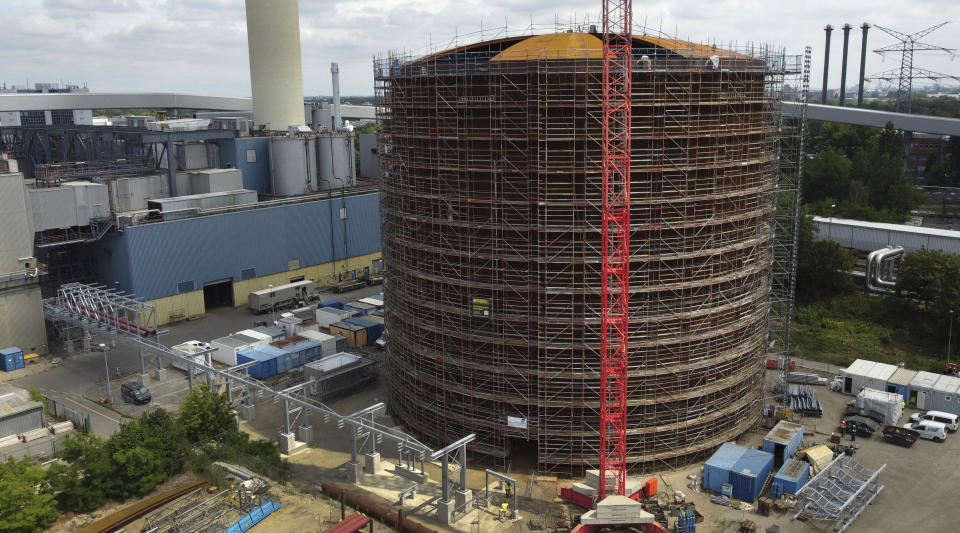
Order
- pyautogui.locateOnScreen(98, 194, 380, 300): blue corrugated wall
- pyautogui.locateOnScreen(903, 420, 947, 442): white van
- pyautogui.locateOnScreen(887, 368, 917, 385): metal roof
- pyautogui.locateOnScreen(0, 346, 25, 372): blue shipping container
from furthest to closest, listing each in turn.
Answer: pyautogui.locateOnScreen(98, 194, 380, 300): blue corrugated wall
pyautogui.locateOnScreen(0, 346, 25, 372): blue shipping container
pyautogui.locateOnScreen(887, 368, 917, 385): metal roof
pyautogui.locateOnScreen(903, 420, 947, 442): white van

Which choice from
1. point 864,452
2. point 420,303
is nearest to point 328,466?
point 420,303

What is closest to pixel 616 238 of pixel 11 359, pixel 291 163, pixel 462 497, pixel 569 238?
pixel 569 238

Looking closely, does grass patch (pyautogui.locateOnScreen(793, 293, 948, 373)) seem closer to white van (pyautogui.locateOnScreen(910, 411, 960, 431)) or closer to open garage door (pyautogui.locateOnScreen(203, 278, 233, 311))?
white van (pyautogui.locateOnScreen(910, 411, 960, 431))

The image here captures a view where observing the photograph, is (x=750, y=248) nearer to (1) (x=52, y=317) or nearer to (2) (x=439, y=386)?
(2) (x=439, y=386)

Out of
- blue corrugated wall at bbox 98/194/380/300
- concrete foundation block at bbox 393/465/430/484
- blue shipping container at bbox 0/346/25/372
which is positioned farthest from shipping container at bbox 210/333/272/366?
concrete foundation block at bbox 393/465/430/484

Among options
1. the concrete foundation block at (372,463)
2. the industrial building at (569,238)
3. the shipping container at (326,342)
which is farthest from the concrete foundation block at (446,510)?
the shipping container at (326,342)

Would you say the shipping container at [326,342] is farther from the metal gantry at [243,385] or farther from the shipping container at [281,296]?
the shipping container at [281,296]
